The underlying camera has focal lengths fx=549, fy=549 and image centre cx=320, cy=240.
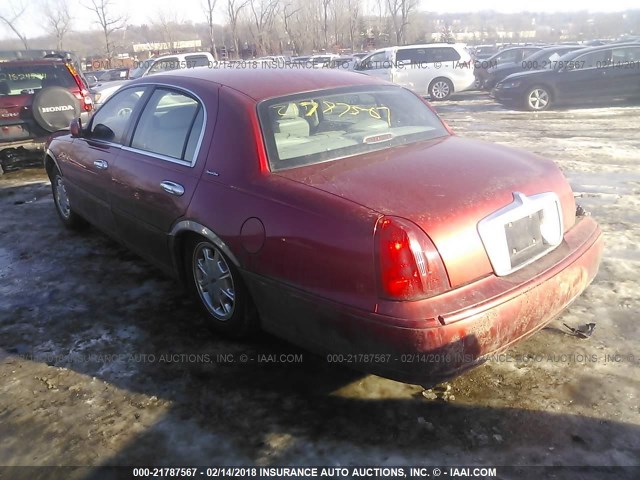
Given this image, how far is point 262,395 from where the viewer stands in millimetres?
2879

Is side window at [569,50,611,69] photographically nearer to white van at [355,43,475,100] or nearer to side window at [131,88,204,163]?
white van at [355,43,475,100]

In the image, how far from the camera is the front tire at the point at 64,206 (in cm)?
546

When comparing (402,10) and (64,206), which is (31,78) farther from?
(402,10)

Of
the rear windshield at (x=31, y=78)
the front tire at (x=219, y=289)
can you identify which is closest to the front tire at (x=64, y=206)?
the front tire at (x=219, y=289)

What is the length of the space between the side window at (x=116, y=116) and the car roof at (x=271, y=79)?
0.29 metres

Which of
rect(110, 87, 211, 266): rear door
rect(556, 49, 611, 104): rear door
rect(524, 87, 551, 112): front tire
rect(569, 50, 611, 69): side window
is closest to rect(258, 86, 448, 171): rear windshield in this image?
rect(110, 87, 211, 266): rear door

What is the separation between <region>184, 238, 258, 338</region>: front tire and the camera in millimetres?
3109

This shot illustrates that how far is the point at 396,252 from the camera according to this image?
7.62 feet

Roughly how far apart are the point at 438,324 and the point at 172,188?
1.90 m

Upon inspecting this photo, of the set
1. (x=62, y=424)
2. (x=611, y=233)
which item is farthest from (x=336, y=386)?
(x=611, y=233)

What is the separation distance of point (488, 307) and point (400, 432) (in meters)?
0.71

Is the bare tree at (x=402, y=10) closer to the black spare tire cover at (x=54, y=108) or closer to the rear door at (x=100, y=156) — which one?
the black spare tire cover at (x=54, y=108)

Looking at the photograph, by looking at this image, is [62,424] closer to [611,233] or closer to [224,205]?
[224,205]

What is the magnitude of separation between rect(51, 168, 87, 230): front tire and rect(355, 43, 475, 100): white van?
12.9 m
